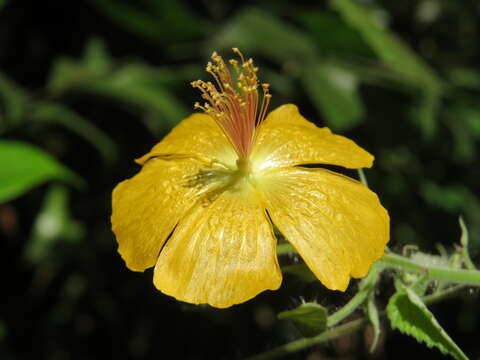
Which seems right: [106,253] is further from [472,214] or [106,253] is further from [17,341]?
[472,214]

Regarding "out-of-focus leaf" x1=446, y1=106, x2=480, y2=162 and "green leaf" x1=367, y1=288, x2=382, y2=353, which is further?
"out-of-focus leaf" x1=446, y1=106, x2=480, y2=162

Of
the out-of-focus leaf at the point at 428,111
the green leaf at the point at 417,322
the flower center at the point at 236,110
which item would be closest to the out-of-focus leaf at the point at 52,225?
the flower center at the point at 236,110

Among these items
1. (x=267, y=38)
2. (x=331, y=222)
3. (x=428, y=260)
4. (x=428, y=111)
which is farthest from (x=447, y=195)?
(x=331, y=222)

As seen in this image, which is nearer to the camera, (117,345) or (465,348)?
(465,348)

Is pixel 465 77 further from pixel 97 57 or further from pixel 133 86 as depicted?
pixel 97 57

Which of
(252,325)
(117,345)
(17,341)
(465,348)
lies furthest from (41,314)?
(465,348)

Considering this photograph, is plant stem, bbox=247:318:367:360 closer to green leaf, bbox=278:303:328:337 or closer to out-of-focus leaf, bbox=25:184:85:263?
green leaf, bbox=278:303:328:337

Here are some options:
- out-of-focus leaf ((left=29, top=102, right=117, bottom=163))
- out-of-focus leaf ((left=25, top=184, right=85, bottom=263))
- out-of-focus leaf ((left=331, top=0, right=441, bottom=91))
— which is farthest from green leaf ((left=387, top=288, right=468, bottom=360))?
out-of-focus leaf ((left=25, top=184, right=85, bottom=263))
